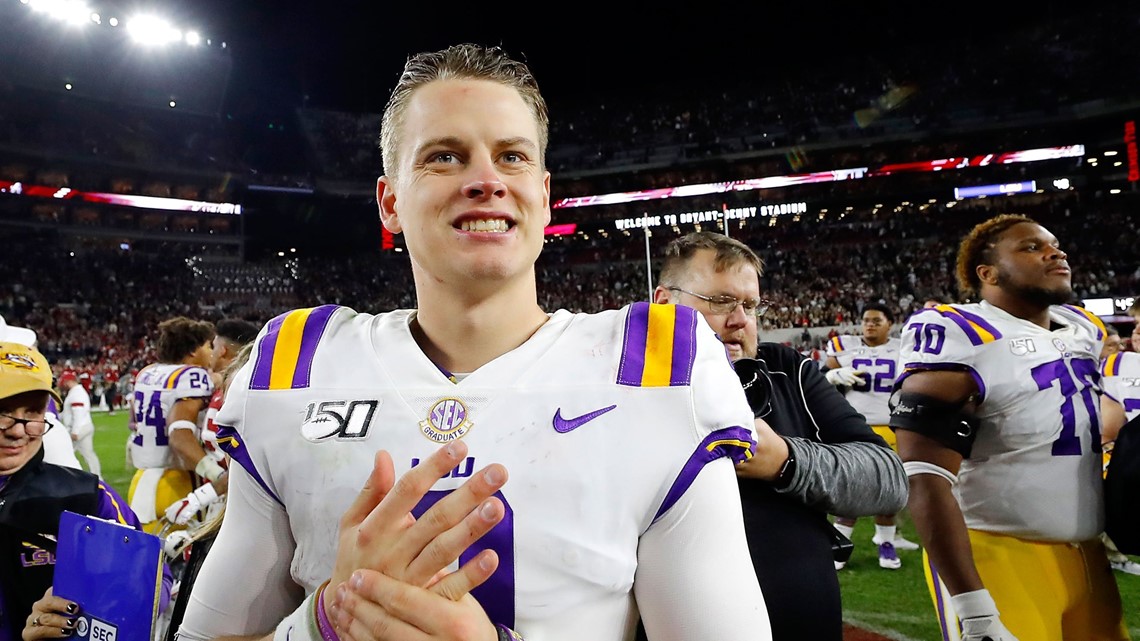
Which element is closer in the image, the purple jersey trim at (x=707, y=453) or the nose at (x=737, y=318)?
the purple jersey trim at (x=707, y=453)

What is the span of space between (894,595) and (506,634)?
492cm

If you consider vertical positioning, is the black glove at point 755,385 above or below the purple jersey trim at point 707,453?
above

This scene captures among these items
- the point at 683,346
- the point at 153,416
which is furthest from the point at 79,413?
the point at 683,346

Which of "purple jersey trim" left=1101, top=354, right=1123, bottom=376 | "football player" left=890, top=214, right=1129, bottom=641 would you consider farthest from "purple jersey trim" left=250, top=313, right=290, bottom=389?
"purple jersey trim" left=1101, top=354, right=1123, bottom=376

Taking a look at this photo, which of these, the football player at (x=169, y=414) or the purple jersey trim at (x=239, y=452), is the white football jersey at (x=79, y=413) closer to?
the football player at (x=169, y=414)

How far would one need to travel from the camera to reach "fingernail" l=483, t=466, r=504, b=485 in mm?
880

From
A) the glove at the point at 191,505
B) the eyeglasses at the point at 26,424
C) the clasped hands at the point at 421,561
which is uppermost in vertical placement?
the eyeglasses at the point at 26,424

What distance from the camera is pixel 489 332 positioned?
1357 millimetres

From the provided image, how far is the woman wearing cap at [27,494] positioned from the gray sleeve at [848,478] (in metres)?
1.95

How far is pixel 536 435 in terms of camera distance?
46.6 inches

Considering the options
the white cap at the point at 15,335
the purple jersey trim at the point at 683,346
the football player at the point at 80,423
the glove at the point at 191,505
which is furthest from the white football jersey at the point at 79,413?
the purple jersey trim at the point at 683,346

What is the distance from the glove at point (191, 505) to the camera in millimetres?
3740

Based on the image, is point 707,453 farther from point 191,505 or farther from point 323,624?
point 191,505

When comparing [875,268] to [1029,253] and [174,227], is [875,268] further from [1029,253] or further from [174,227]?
[174,227]
